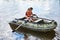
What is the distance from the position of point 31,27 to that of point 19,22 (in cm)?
103

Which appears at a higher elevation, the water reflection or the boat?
the boat

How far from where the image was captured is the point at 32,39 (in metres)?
14.7

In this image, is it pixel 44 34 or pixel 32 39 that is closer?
pixel 32 39

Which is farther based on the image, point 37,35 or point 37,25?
point 37,35

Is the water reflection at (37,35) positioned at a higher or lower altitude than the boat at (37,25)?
lower

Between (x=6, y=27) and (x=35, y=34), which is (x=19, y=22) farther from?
(x=6, y=27)

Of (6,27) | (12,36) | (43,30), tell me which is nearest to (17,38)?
(12,36)

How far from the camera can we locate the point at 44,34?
15.6m

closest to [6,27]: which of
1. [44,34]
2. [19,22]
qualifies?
[19,22]

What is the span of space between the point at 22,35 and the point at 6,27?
10.6ft

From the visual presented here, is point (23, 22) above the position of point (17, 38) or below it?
above

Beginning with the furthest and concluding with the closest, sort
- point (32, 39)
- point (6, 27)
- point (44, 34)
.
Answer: point (6, 27)
point (44, 34)
point (32, 39)

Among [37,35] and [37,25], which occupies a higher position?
[37,25]

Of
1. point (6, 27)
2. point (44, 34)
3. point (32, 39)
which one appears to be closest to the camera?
point (32, 39)
